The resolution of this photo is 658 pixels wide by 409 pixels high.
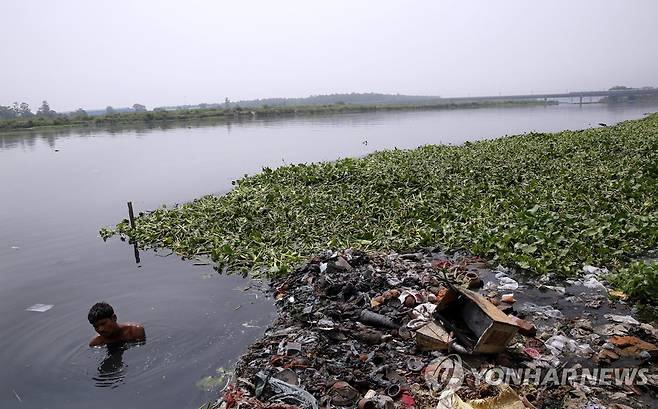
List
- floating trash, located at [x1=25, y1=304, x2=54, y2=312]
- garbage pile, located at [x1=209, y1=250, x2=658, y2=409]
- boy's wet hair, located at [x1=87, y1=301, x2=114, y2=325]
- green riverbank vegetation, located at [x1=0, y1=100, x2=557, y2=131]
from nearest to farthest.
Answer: garbage pile, located at [x1=209, y1=250, x2=658, y2=409] < boy's wet hair, located at [x1=87, y1=301, x2=114, y2=325] < floating trash, located at [x1=25, y1=304, x2=54, y2=312] < green riverbank vegetation, located at [x1=0, y1=100, x2=557, y2=131]

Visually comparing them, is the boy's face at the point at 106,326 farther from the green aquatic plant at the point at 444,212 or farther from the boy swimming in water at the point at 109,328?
the green aquatic plant at the point at 444,212

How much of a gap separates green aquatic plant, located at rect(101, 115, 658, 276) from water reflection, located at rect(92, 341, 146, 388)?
131 inches

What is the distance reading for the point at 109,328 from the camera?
7148 millimetres

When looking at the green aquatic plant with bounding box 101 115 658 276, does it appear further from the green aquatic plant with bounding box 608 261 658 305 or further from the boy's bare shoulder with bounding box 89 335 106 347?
the boy's bare shoulder with bounding box 89 335 106 347

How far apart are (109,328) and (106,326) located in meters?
0.09

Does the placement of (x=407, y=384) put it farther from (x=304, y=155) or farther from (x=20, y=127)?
(x=20, y=127)

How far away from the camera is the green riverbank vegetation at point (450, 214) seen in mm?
9148

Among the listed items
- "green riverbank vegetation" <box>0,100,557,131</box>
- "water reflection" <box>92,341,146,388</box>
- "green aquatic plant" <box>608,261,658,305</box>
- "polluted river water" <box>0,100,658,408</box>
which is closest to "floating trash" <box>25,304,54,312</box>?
"polluted river water" <box>0,100,658,408</box>

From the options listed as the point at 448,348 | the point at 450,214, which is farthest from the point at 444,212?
the point at 448,348

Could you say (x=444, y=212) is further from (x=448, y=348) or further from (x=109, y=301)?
(x=109, y=301)

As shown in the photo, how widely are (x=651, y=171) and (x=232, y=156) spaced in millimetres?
26643

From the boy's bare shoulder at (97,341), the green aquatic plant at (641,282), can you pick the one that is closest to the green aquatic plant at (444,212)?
the green aquatic plant at (641,282)

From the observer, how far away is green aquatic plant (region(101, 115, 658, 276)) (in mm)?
9344

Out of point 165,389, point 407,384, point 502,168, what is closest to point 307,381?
point 407,384
